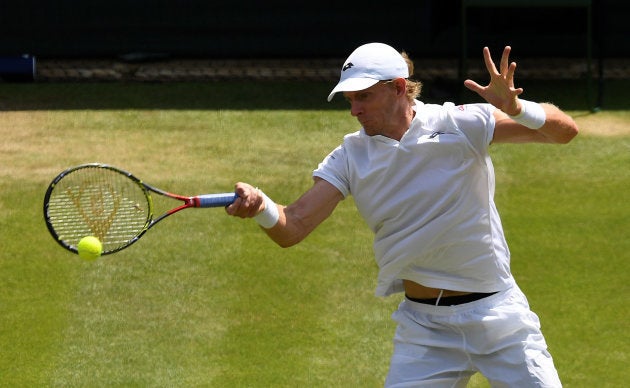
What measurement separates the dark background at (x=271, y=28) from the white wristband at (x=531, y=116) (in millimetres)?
7750

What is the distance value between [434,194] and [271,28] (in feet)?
25.8

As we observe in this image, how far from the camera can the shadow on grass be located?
13.2 meters

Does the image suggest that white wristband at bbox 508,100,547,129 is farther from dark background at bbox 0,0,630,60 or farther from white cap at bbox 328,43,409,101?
dark background at bbox 0,0,630,60

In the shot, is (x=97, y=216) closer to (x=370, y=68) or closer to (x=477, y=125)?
(x=370, y=68)

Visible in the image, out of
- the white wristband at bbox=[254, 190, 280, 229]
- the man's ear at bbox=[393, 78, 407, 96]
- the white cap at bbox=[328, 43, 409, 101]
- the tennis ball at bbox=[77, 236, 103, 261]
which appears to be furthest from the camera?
the tennis ball at bbox=[77, 236, 103, 261]

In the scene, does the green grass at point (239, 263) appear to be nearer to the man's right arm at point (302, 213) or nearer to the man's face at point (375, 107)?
the man's right arm at point (302, 213)

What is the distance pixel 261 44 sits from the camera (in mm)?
14297

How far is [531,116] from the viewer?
6.41 m

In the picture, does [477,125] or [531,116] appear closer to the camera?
[531,116]

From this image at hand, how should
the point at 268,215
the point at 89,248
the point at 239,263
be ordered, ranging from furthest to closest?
the point at 239,263, the point at 89,248, the point at 268,215

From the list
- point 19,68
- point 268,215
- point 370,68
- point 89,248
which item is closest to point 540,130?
point 370,68

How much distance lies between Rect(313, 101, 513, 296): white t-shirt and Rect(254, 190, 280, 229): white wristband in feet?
1.26

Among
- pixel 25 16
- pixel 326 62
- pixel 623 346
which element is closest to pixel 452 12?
pixel 326 62

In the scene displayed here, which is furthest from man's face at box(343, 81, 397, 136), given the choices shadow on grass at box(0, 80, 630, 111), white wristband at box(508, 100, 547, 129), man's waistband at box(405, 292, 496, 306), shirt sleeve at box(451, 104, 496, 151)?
shadow on grass at box(0, 80, 630, 111)
